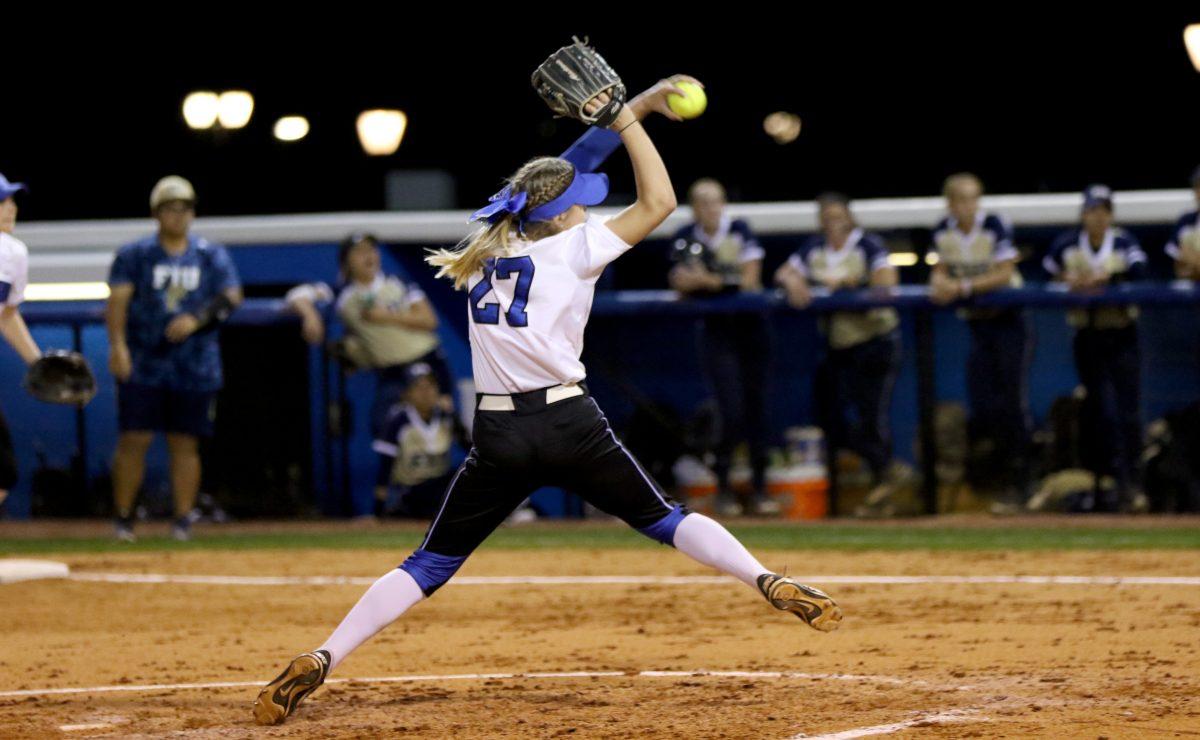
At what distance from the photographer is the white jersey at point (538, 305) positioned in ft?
18.1

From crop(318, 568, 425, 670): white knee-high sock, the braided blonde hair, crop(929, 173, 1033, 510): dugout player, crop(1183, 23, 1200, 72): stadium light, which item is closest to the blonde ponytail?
the braided blonde hair

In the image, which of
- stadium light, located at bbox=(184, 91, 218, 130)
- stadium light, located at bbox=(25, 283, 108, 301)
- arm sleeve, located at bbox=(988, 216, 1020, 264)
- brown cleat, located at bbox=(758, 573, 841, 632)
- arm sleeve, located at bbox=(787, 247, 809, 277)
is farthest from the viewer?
stadium light, located at bbox=(184, 91, 218, 130)

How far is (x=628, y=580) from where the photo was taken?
9031 mm

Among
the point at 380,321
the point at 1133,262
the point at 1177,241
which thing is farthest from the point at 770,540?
the point at 1177,241

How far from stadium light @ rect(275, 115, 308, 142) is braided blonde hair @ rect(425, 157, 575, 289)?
13.3 meters

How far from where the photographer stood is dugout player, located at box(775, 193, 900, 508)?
1132cm

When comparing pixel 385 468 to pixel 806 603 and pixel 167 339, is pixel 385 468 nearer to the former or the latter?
pixel 167 339

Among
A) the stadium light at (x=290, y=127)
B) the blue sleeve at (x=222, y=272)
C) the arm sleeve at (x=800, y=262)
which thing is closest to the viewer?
the blue sleeve at (x=222, y=272)

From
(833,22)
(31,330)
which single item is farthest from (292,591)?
(833,22)

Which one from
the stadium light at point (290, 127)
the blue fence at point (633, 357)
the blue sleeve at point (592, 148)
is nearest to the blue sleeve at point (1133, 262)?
the blue fence at point (633, 357)

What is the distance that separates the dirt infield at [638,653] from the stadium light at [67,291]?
352 centimetres

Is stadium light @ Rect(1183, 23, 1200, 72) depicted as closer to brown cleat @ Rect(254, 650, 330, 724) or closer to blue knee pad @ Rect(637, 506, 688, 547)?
blue knee pad @ Rect(637, 506, 688, 547)

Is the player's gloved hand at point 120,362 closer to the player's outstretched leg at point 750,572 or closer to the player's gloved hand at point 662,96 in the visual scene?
the player's gloved hand at point 662,96

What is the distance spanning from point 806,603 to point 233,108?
12.5 meters
